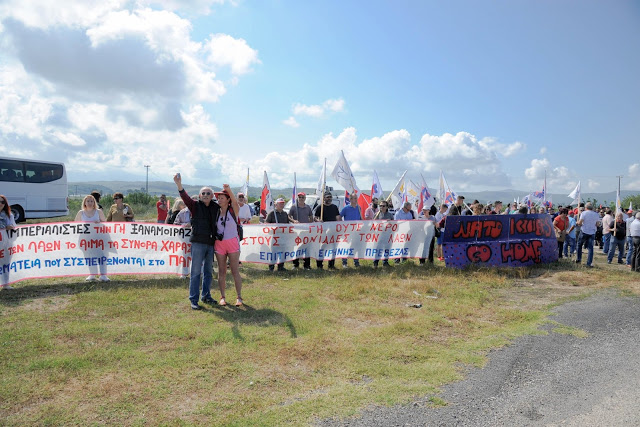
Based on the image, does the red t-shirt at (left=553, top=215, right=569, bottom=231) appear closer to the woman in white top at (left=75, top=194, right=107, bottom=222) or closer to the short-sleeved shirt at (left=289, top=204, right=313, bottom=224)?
the short-sleeved shirt at (left=289, top=204, right=313, bottom=224)

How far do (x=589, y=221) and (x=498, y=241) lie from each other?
3.36 meters

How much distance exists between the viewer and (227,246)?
7.02 metres

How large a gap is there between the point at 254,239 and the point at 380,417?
743 cm

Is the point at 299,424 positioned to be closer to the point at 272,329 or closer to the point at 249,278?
the point at 272,329

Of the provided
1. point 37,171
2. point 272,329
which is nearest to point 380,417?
point 272,329

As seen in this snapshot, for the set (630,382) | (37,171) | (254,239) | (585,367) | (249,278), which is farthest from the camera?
(37,171)

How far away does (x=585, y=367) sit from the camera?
498cm

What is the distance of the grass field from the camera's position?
3.96 m

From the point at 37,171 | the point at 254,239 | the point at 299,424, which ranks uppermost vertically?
the point at 37,171

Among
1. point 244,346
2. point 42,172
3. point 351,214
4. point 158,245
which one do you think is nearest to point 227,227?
point 244,346

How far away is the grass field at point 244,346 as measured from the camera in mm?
3965

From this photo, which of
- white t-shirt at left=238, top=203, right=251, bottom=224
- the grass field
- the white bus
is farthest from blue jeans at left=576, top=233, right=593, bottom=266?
the white bus

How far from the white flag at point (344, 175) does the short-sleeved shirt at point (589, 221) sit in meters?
6.99

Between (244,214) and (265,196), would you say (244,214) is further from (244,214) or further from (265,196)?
(265,196)
